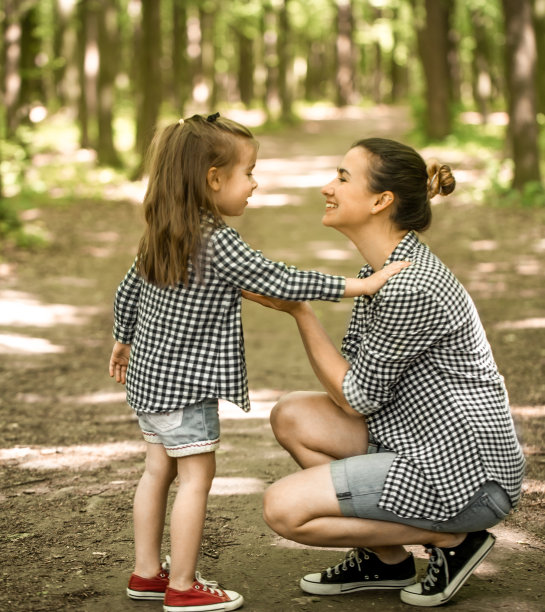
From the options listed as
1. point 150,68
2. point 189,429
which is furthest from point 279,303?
point 150,68

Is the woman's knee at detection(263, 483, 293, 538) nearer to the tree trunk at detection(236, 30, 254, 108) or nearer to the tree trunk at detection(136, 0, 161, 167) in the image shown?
the tree trunk at detection(136, 0, 161, 167)

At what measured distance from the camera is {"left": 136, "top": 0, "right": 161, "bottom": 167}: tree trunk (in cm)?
1705

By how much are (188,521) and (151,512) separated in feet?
0.73

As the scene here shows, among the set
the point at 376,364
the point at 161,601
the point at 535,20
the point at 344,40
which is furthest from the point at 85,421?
the point at 344,40

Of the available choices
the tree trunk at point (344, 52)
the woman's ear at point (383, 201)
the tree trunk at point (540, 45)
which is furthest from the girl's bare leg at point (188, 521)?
the tree trunk at point (344, 52)

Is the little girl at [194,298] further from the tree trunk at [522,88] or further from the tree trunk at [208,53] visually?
the tree trunk at [208,53]

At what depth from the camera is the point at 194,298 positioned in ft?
10.1

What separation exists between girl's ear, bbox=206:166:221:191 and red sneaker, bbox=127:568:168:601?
56.5 inches

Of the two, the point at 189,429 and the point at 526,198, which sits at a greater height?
the point at 526,198

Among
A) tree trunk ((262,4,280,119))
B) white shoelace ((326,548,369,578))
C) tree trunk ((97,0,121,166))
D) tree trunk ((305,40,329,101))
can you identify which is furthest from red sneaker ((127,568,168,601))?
tree trunk ((305,40,329,101))

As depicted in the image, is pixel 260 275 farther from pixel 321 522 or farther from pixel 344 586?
pixel 344 586

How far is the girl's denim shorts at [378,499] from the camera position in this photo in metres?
2.96

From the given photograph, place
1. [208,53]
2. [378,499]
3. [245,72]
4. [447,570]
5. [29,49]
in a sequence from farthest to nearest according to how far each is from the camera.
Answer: [245,72] → [208,53] → [29,49] → [447,570] → [378,499]

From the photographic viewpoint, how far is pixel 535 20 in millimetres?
17859
